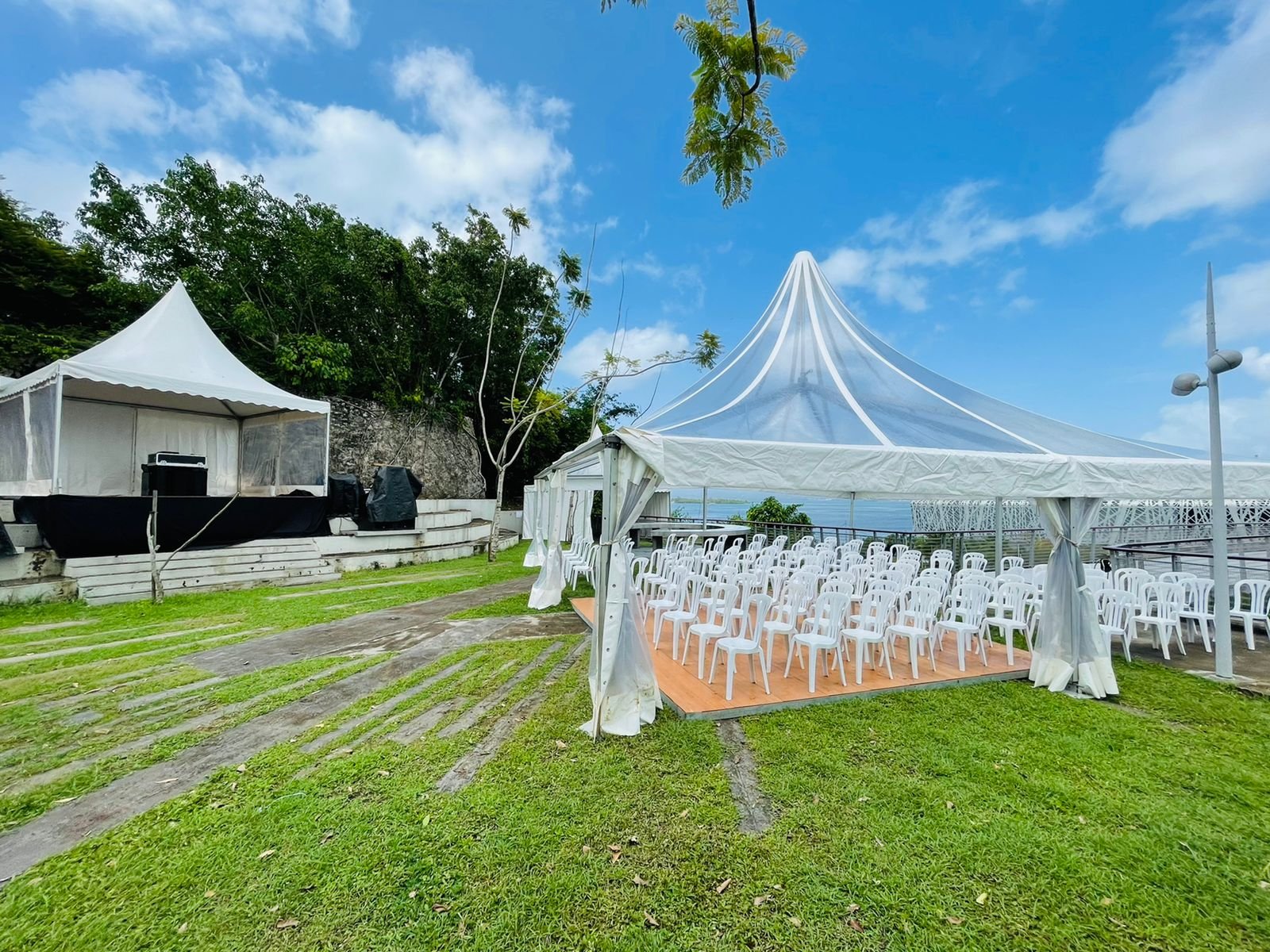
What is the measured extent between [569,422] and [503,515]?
5033mm

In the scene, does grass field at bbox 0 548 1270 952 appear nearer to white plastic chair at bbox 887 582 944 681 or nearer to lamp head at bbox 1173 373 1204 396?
white plastic chair at bbox 887 582 944 681

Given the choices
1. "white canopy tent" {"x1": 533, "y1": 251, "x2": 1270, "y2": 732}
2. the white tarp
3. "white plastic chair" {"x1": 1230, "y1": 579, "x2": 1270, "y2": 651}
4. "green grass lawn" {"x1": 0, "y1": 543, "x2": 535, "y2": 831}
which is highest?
the white tarp

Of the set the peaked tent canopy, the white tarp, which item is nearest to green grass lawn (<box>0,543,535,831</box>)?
the white tarp

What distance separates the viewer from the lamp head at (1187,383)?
15.3 ft

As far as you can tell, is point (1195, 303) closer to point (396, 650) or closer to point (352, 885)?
point (352, 885)

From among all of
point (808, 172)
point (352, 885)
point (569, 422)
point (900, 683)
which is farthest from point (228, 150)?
point (900, 683)

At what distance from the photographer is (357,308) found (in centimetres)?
1438

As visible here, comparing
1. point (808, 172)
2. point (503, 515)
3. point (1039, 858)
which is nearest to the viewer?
point (1039, 858)

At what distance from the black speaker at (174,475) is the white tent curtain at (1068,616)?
12583 millimetres

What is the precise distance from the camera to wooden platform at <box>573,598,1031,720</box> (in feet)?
12.8

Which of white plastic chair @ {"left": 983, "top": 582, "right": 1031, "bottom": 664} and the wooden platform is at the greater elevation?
white plastic chair @ {"left": 983, "top": 582, "right": 1031, "bottom": 664}

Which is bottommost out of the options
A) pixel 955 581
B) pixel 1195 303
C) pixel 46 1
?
pixel 955 581

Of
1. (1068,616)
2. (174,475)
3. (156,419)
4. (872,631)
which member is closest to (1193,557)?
(1068,616)

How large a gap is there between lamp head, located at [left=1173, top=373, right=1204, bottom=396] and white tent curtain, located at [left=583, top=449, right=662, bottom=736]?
5303mm
